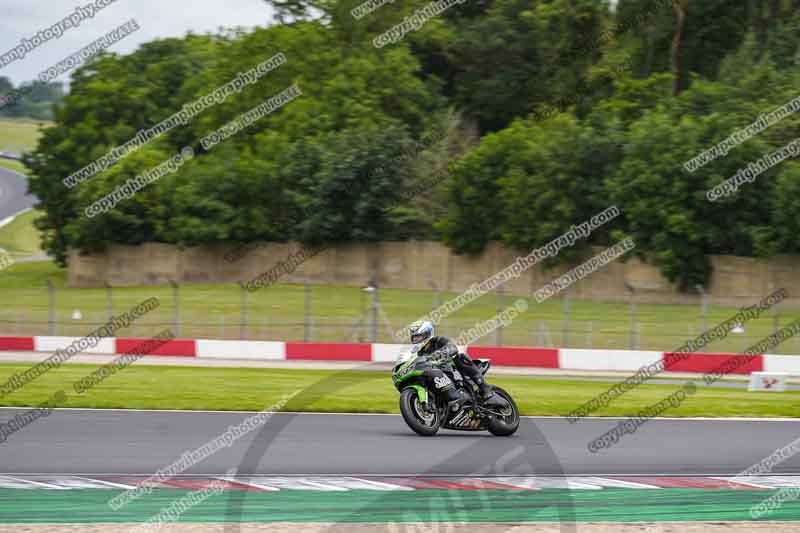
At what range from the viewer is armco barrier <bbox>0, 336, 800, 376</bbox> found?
27.4 meters

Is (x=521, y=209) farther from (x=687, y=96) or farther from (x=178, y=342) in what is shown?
(x=178, y=342)

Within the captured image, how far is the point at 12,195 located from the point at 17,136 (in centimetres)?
4391

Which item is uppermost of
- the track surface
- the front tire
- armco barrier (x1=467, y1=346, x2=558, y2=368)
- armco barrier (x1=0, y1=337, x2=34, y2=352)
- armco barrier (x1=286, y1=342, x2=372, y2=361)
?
armco barrier (x1=0, y1=337, x2=34, y2=352)

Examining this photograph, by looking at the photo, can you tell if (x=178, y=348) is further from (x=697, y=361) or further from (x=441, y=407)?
(x=441, y=407)

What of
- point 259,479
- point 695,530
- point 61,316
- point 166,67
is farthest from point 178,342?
point 166,67

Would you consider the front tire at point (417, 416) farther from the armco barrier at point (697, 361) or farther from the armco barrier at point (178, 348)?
the armco barrier at point (178, 348)

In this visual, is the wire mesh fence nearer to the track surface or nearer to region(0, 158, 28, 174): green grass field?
the track surface

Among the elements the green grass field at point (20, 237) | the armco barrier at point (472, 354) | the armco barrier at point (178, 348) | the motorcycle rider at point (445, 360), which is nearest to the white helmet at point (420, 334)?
the motorcycle rider at point (445, 360)

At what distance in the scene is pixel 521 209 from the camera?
1773 inches

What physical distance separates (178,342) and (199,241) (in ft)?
70.6

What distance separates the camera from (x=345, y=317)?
34.7 metres

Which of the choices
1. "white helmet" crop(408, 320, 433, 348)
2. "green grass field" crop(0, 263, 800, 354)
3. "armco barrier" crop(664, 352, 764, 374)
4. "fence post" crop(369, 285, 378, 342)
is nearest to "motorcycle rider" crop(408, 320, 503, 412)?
"white helmet" crop(408, 320, 433, 348)

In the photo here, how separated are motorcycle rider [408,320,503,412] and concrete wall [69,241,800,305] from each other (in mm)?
25594

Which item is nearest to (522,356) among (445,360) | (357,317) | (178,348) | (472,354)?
(472,354)
